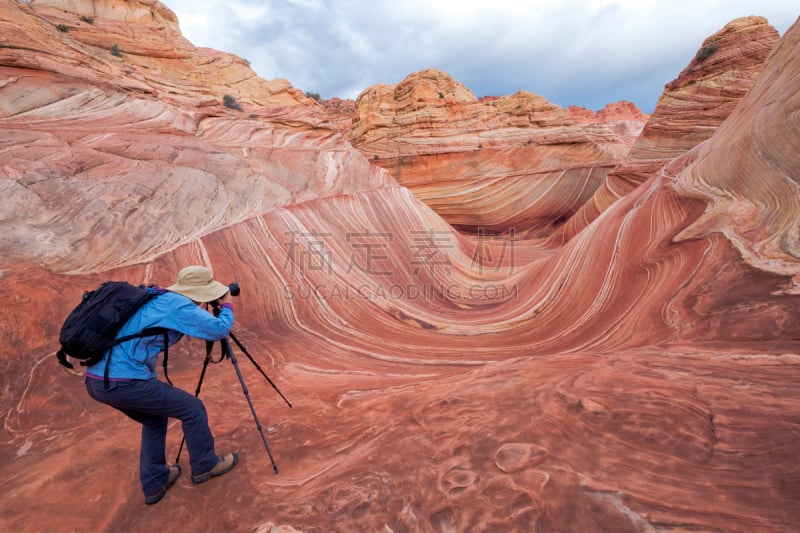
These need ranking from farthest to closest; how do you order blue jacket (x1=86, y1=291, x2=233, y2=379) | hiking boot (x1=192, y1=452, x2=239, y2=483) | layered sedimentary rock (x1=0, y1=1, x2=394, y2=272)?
layered sedimentary rock (x1=0, y1=1, x2=394, y2=272)
hiking boot (x1=192, y1=452, x2=239, y2=483)
blue jacket (x1=86, y1=291, x2=233, y2=379)

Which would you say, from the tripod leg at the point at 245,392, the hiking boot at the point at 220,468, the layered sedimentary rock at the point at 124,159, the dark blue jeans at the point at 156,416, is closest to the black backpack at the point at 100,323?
the dark blue jeans at the point at 156,416

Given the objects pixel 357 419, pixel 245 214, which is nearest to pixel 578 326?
pixel 357 419

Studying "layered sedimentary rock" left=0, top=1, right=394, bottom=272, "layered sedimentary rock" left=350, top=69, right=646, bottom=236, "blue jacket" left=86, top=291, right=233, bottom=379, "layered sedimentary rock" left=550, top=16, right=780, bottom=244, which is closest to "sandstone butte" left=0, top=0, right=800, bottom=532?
"layered sedimentary rock" left=0, top=1, right=394, bottom=272

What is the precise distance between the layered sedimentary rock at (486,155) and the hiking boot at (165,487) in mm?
14064

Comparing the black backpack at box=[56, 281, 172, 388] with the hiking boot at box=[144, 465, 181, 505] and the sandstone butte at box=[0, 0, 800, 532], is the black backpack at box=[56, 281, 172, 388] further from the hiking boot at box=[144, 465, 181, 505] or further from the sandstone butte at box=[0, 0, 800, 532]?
the sandstone butte at box=[0, 0, 800, 532]

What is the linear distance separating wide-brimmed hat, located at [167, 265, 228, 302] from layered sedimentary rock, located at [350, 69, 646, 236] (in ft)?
45.0

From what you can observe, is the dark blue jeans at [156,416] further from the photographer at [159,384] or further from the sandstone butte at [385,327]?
the sandstone butte at [385,327]

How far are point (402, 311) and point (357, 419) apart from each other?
131 inches

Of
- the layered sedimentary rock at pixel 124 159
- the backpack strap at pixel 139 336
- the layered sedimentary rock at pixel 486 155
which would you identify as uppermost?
the layered sedimentary rock at pixel 486 155

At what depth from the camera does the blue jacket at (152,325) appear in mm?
1888

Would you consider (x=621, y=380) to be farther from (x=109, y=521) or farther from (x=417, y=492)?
(x=109, y=521)

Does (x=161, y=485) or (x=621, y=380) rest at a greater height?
(x=621, y=380)

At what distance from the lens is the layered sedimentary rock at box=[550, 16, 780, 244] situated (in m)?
11.0

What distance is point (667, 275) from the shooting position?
4.06m
